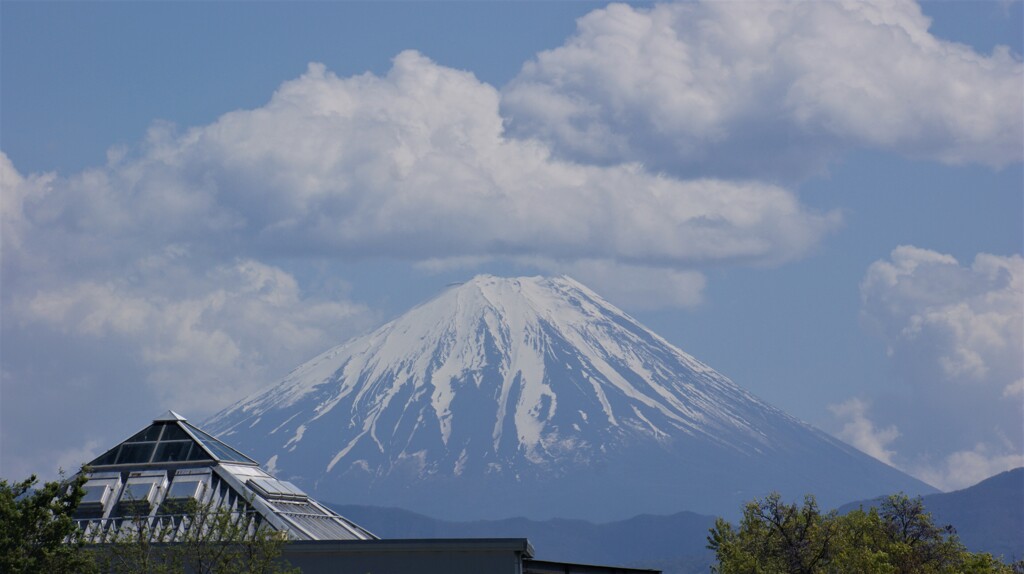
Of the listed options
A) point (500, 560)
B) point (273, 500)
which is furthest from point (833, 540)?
point (273, 500)

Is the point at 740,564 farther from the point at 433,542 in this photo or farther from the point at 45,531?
the point at 45,531

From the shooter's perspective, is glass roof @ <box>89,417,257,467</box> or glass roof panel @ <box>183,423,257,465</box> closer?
glass roof @ <box>89,417,257,467</box>

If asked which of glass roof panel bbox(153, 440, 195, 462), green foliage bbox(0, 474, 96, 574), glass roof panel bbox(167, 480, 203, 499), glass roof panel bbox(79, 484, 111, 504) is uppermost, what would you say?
glass roof panel bbox(153, 440, 195, 462)

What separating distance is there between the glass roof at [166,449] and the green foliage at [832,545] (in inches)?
1096

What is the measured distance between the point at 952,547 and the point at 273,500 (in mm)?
40033

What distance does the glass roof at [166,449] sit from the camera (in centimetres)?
7219

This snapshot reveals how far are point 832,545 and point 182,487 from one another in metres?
35.0

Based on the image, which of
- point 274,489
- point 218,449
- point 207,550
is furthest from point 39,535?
point 218,449

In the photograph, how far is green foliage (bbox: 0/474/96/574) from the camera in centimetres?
5106

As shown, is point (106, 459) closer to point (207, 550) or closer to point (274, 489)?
point (274, 489)

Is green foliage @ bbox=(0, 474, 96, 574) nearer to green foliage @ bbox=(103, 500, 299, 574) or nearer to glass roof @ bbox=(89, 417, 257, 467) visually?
green foliage @ bbox=(103, 500, 299, 574)

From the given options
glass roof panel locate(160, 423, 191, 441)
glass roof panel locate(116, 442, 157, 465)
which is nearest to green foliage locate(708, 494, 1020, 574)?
glass roof panel locate(160, 423, 191, 441)

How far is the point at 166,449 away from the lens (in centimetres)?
7288

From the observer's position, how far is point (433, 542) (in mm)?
58656
